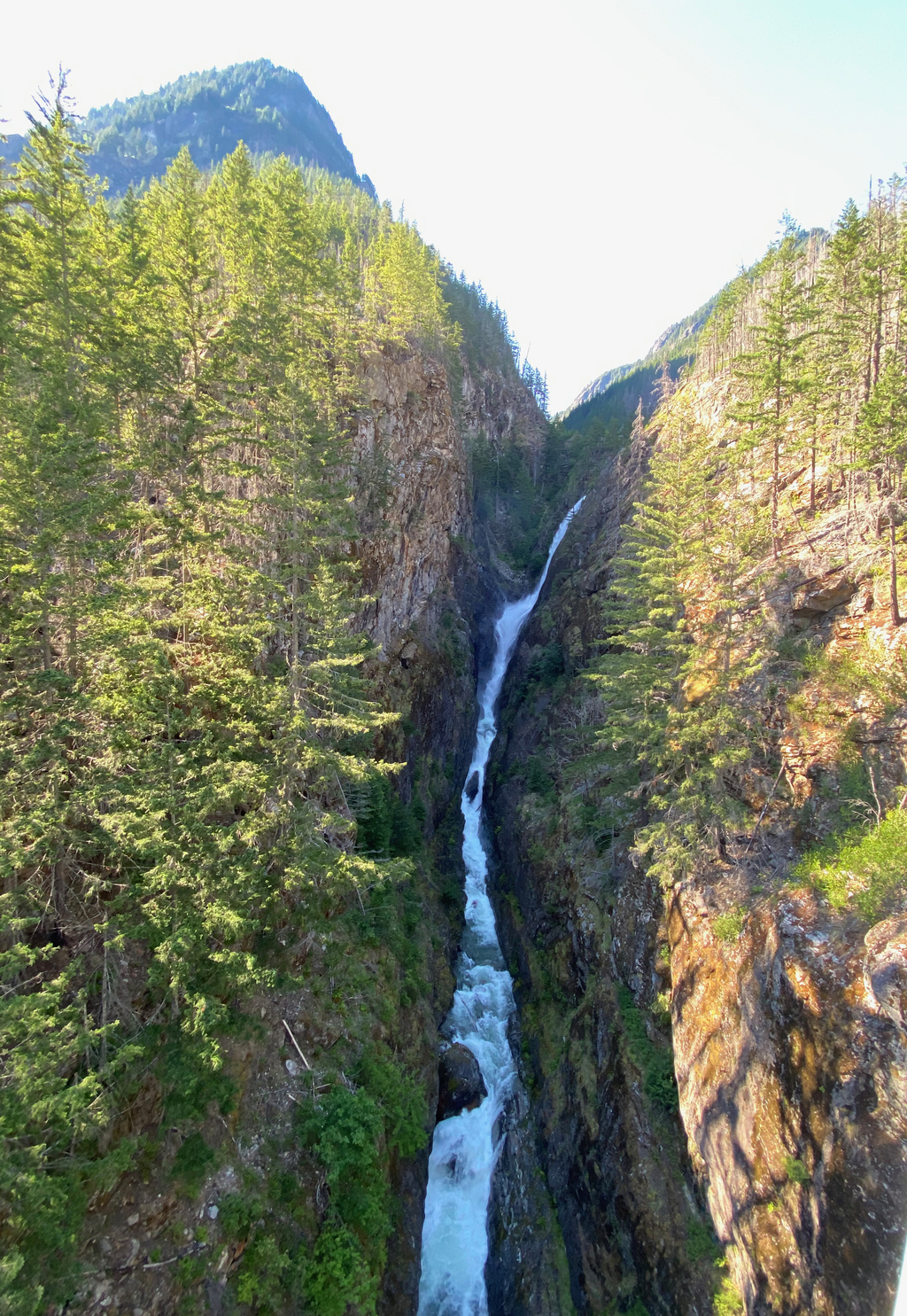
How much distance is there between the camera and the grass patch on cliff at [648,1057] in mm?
15719

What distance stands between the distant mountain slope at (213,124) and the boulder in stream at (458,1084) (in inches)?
7294

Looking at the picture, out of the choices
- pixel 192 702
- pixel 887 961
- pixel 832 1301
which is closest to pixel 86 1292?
pixel 192 702

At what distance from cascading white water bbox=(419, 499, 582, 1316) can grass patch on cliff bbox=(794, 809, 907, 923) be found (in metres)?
15.2

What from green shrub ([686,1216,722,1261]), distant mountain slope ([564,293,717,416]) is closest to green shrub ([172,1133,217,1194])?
green shrub ([686,1216,722,1261])

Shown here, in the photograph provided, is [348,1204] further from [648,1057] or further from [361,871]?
[648,1057]

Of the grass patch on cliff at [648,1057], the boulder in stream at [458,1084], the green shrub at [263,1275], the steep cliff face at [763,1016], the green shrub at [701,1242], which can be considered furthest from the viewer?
the boulder in stream at [458,1084]

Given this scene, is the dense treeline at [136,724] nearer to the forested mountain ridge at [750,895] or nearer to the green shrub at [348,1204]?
the green shrub at [348,1204]

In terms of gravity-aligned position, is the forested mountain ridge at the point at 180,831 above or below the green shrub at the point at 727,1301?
above

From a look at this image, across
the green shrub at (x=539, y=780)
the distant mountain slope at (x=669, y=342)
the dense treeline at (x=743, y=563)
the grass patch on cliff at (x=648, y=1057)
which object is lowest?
the grass patch on cliff at (x=648, y=1057)

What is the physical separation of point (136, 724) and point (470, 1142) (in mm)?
18966

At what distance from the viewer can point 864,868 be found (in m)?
12.3

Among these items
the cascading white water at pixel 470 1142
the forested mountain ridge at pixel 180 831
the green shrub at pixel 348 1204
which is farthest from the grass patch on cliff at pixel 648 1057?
the green shrub at pixel 348 1204

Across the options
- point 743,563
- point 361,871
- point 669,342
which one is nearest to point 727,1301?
point 361,871

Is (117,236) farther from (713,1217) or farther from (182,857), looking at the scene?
(713,1217)
